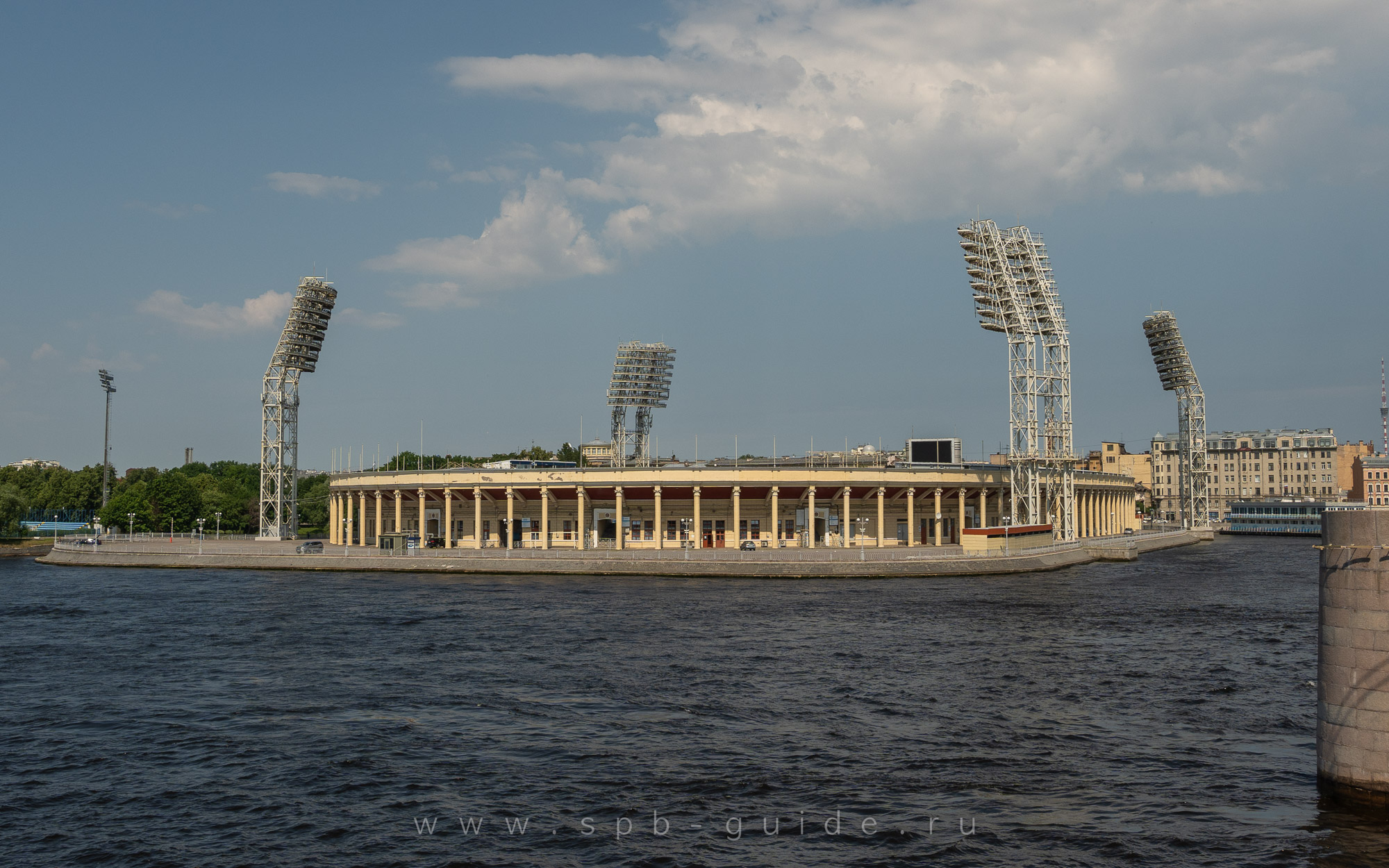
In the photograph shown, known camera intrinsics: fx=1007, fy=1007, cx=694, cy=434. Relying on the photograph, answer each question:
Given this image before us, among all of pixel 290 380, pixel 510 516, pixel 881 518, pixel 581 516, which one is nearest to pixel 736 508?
pixel 881 518

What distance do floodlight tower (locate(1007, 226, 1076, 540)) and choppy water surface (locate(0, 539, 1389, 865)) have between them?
4832 cm

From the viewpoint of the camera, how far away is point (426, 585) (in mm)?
69688

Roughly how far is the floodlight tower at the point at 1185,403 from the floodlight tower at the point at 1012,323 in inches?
2849

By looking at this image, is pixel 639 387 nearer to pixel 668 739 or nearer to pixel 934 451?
pixel 934 451

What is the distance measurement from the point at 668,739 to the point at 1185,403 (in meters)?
158

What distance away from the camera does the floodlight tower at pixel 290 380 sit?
11412 centimetres

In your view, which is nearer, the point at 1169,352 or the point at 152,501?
the point at 152,501

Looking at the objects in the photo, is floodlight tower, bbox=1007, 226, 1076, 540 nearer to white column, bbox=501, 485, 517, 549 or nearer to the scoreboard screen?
the scoreboard screen

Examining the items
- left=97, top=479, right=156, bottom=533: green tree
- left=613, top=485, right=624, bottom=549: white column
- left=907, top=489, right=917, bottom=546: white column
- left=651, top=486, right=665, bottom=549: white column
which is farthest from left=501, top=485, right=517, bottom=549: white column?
left=97, top=479, right=156, bottom=533: green tree

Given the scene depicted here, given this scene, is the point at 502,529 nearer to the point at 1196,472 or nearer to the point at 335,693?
the point at 335,693

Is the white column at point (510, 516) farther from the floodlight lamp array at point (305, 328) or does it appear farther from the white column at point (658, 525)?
the floodlight lamp array at point (305, 328)

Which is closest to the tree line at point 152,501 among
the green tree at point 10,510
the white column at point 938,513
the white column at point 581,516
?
the green tree at point 10,510

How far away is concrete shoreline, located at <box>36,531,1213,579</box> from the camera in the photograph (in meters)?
73.7

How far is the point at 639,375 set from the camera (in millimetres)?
156375
